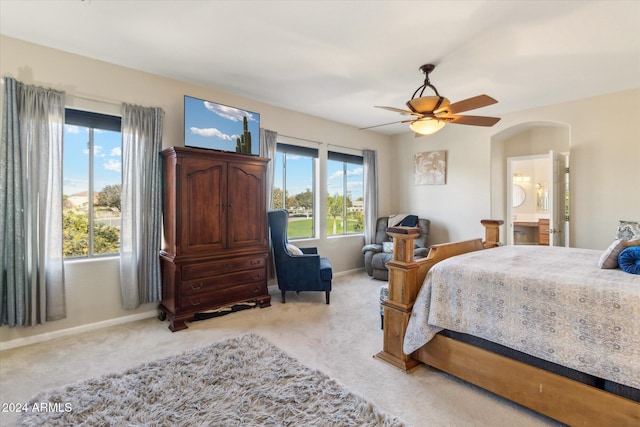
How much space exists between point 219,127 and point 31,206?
1.93 metres

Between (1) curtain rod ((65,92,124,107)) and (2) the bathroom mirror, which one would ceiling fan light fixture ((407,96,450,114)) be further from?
(2) the bathroom mirror

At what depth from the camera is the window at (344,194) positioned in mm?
5469

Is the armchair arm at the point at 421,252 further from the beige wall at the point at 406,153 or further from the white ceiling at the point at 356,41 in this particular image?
the white ceiling at the point at 356,41

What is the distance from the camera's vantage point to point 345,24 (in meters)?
2.46

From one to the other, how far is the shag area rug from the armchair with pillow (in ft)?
9.35

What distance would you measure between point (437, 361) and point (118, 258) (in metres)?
3.31

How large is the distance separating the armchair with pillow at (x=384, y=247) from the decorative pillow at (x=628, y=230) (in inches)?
93.7

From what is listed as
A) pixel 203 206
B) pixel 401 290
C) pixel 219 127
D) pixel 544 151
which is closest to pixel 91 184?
pixel 203 206

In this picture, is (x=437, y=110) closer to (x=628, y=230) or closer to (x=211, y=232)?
(x=211, y=232)

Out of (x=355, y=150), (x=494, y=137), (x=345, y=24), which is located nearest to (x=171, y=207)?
(x=345, y=24)

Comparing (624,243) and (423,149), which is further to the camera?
(423,149)

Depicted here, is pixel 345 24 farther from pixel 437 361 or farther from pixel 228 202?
pixel 437 361

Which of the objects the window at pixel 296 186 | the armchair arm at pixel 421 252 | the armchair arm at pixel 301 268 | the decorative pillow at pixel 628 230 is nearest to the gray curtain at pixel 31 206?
the armchair arm at pixel 301 268

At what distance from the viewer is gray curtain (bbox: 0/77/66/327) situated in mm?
2627
